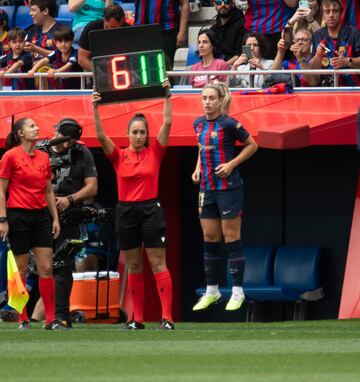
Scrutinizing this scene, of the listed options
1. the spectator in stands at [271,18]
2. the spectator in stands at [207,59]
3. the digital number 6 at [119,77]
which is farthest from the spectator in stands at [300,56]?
the digital number 6 at [119,77]

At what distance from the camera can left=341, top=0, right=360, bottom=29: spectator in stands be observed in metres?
17.7

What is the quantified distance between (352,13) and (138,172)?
5.55 metres

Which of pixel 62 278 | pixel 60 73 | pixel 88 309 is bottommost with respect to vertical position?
pixel 88 309

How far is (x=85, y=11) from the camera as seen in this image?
1994 centimetres

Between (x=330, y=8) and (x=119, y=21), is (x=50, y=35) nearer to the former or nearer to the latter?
(x=119, y=21)

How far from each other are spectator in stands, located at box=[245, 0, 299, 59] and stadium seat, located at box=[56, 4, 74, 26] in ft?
11.1

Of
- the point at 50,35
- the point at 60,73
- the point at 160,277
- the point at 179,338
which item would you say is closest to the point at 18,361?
the point at 179,338

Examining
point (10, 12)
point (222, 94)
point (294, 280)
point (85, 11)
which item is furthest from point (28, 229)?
point (10, 12)

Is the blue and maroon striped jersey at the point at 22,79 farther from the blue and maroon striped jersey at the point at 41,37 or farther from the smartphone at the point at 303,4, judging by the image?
the smartphone at the point at 303,4

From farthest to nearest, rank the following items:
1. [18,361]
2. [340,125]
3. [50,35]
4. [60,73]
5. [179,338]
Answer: [50,35]
[60,73]
[340,125]
[179,338]
[18,361]

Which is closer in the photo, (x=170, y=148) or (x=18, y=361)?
(x=18, y=361)

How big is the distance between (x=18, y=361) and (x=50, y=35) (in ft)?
31.1

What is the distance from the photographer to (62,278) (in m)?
14.1

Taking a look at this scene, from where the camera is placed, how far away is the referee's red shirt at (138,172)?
13.1 metres
